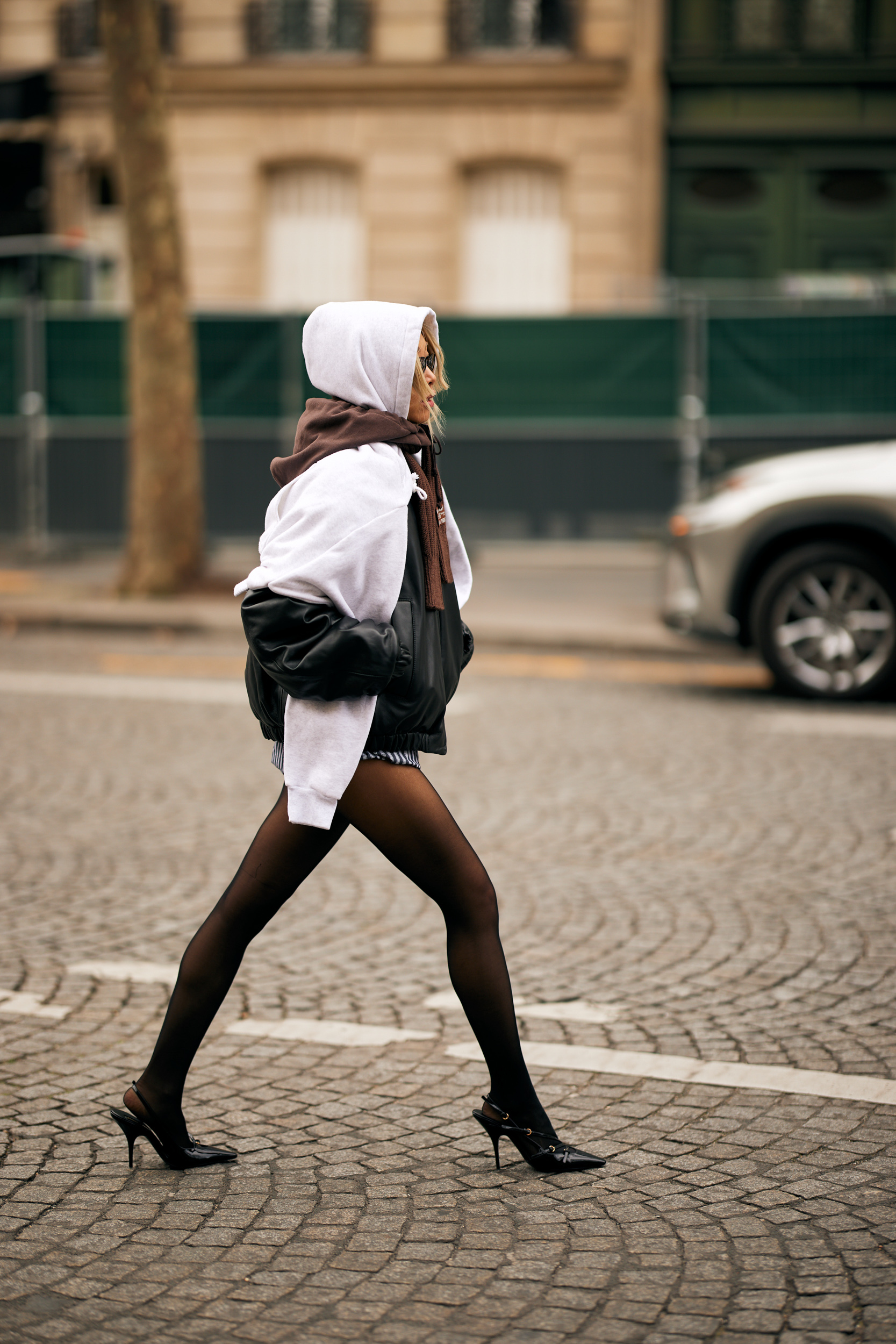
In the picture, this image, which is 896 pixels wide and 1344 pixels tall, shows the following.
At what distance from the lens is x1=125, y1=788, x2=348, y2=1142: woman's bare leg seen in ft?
11.2

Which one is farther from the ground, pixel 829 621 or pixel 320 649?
pixel 320 649

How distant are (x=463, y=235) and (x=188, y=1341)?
20.1 m

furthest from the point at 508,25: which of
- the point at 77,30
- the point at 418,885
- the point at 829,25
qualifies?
the point at 418,885

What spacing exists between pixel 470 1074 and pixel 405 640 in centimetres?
130

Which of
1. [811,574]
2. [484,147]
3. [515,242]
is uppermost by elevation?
[484,147]

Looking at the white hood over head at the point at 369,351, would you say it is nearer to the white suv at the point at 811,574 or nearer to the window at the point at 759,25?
the white suv at the point at 811,574

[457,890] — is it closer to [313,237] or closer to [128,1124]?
[128,1124]

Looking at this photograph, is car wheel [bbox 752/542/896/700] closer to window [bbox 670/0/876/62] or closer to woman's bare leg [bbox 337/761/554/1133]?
woman's bare leg [bbox 337/761/554/1133]

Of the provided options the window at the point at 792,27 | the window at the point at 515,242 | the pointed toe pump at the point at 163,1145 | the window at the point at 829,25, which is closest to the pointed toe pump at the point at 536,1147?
the pointed toe pump at the point at 163,1145

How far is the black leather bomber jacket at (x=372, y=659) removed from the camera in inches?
126

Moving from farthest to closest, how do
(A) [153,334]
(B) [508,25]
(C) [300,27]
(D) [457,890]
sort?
(C) [300,27]
(B) [508,25]
(A) [153,334]
(D) [457,890]

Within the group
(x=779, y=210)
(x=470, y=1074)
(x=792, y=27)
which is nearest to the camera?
(x=470, y=1074)

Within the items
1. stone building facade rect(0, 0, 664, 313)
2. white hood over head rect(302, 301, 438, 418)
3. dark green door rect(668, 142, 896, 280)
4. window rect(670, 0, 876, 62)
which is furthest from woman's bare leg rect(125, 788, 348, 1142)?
window rect(670, 0, 876, 62)

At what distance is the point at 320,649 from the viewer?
319 centimetres
